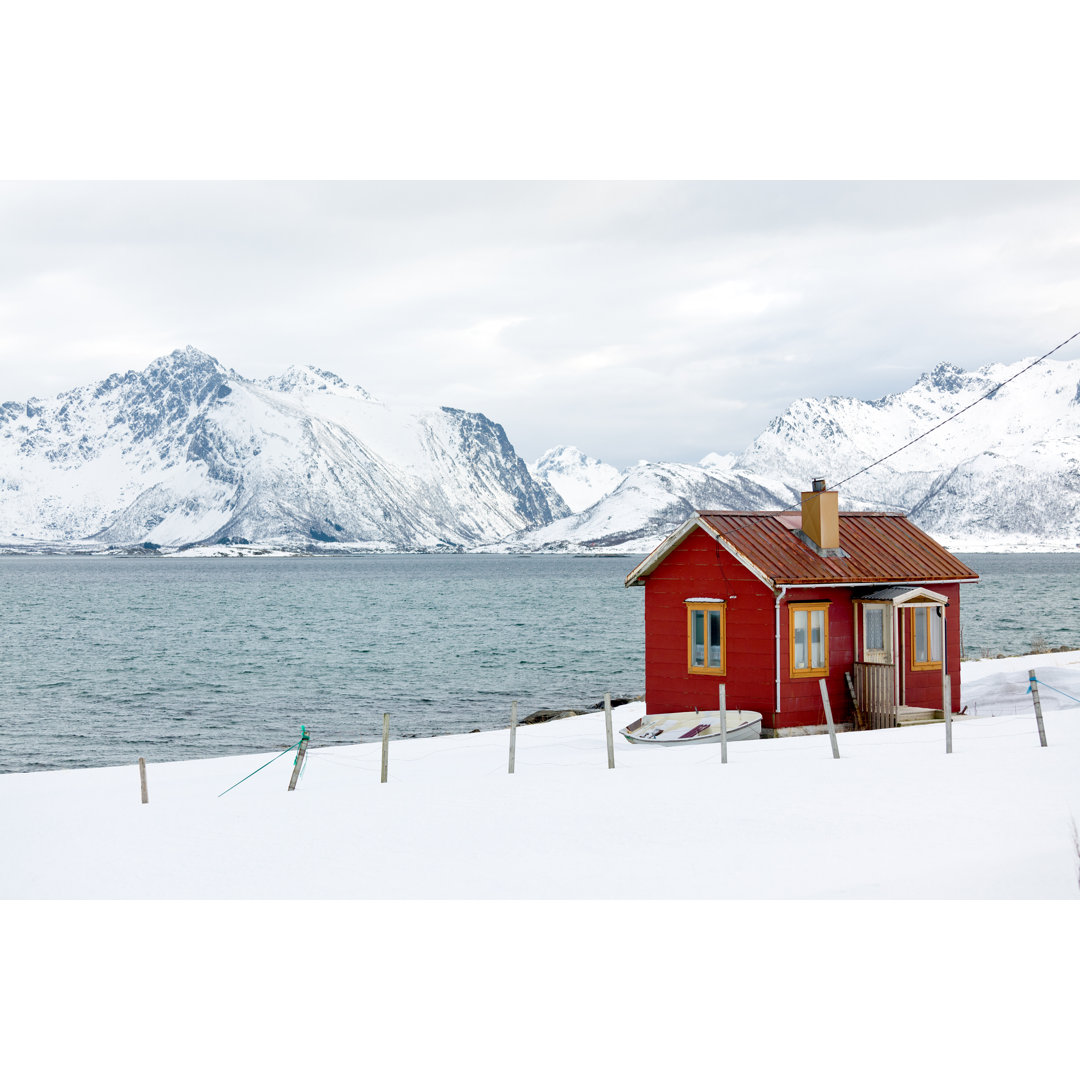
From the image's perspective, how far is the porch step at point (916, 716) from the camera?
963 inches

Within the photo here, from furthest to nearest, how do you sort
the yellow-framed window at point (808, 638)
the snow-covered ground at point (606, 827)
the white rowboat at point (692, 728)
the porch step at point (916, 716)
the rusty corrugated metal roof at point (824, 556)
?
1. the porch step at point (916, 716)
2. the rusty corrugated metal roof at point (824, 556)
3. the yellow-framed window at point (808, 638)
4. the white rowboat at point (692, 728)
5. the snow-covered ground at point (606, 827)

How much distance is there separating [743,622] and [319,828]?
11109 mm

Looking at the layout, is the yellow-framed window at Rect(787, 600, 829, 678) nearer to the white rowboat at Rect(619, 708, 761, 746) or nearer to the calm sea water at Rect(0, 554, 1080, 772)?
the white rowboat at Rect(619, 708, 761, 746)

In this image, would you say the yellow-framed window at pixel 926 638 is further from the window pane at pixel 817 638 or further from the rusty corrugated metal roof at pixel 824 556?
the window pane at pixel 817 638

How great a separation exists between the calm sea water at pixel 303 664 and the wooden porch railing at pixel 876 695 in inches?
655

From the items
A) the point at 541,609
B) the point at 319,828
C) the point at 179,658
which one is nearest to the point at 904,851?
the point at 319,828

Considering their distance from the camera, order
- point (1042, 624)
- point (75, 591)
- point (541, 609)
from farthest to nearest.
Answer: point (75, 591) → point (541, 609) → point (1042, 624)

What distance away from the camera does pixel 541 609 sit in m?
104

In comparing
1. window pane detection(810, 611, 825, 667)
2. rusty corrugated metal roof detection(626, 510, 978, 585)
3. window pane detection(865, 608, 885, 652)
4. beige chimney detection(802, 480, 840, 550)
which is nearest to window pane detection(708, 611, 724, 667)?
rusty corrugated metal roof detection(626, 510, 978, 585)

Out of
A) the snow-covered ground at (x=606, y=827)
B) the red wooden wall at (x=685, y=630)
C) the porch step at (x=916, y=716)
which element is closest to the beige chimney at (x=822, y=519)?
the red wooden wall at (x=685, y=630)

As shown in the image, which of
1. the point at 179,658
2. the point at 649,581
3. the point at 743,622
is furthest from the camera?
the point at 179,658

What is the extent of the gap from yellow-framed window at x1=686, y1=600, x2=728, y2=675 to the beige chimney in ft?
9.04

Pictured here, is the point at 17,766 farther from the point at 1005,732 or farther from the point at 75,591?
the point at 75,591

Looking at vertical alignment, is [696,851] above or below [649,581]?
below
